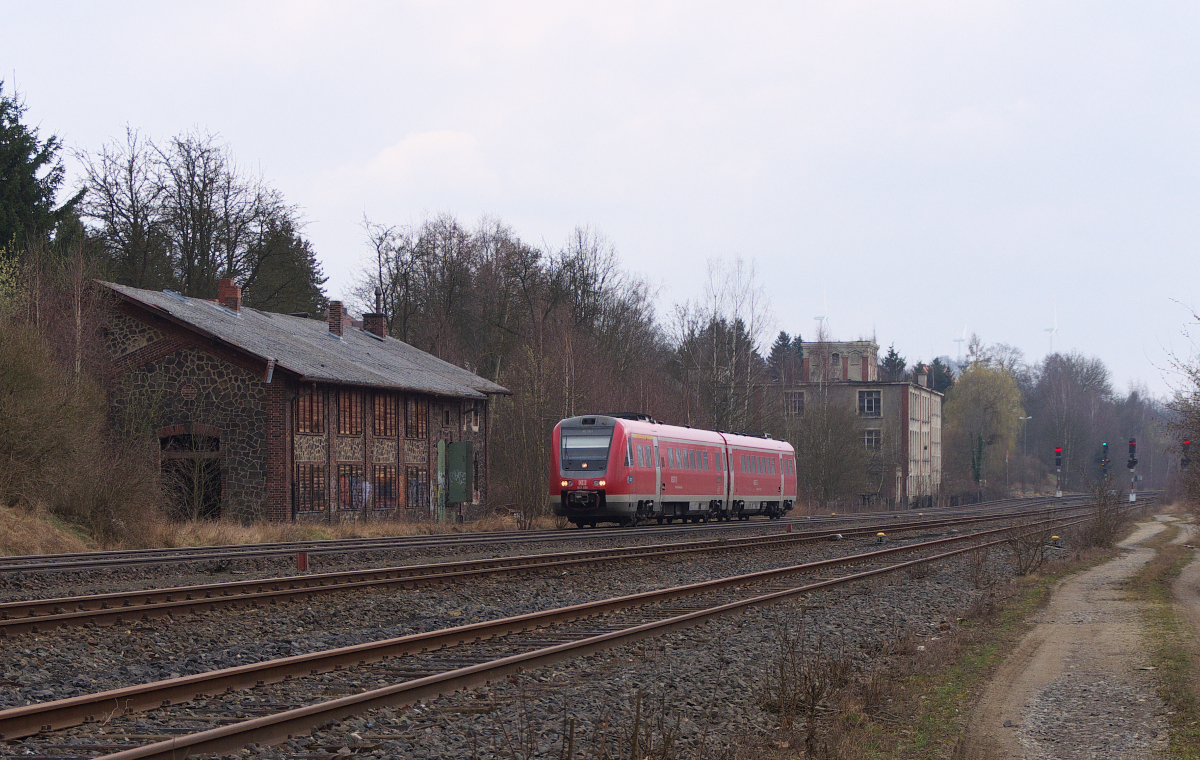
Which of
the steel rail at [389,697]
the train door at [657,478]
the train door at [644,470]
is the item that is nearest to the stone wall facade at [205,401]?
the train door at [644,470]

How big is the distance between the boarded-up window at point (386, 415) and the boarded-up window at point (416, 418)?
0.56m

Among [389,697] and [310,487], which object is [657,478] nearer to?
[310,487]

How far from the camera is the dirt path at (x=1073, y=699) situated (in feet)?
25.2

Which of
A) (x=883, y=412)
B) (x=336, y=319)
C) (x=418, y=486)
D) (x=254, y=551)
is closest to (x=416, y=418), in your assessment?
(x=418, y=486)

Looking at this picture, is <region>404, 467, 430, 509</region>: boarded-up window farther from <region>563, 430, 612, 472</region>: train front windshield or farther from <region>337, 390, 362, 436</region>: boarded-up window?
<region>563, 430, 612, 472</region>: train front windshield

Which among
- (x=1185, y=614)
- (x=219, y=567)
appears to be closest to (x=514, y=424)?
(x=219, y=567)

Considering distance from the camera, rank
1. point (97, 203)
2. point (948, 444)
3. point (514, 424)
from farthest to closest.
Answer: point (948, 444) → point (97, 203) → point (514, 424)

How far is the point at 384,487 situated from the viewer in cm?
3503

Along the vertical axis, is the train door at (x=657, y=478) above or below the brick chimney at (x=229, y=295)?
below

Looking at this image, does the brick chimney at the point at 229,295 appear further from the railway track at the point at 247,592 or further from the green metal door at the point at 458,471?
the railway track at the point at 247,592

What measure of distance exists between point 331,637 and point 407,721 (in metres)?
3.92

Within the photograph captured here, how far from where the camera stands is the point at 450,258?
59.1m

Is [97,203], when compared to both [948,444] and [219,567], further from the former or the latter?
[948,444]

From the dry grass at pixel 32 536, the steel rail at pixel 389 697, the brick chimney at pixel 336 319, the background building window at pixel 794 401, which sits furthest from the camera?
the background building window at pixel 794 401
